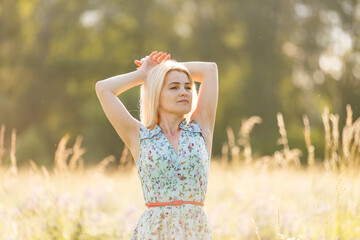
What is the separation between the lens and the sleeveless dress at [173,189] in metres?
2.62

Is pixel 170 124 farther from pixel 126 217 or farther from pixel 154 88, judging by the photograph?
pixel 126 217

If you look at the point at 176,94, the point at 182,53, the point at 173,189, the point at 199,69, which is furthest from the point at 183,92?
the point at 182,53

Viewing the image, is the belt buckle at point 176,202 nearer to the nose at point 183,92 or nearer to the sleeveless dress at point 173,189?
the sleeveless dress at point 173,189

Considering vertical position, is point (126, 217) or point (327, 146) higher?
point (327, 146)

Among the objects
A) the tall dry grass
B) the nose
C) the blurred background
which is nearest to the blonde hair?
the nose

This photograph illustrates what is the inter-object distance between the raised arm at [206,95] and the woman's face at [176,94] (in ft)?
0.46

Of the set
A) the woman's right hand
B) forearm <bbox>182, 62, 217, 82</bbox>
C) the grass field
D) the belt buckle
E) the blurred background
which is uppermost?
the blurred background

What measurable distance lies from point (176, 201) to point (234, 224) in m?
2.07

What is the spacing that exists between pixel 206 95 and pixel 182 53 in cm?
1355

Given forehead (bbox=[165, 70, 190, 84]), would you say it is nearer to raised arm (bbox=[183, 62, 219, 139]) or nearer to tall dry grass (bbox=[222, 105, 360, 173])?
raised arm (bbox=[183, 62, 219, 139])

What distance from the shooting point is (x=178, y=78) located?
2.82m

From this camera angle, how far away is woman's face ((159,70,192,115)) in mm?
2781

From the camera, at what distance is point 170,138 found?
2791 mm

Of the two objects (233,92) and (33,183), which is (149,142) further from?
(233,92)
